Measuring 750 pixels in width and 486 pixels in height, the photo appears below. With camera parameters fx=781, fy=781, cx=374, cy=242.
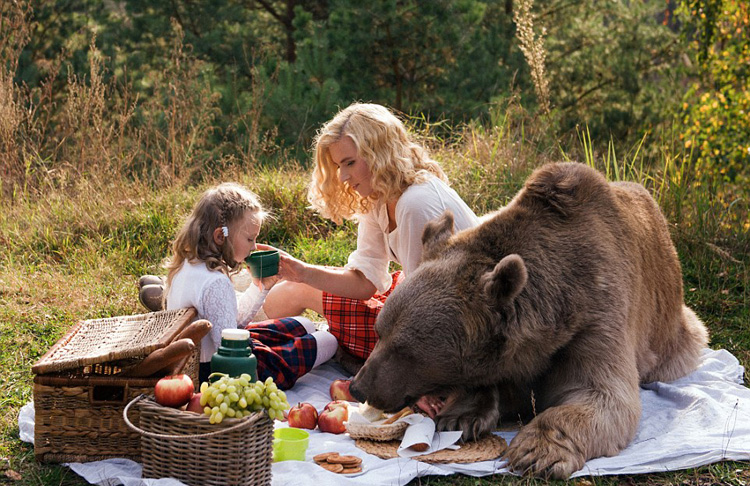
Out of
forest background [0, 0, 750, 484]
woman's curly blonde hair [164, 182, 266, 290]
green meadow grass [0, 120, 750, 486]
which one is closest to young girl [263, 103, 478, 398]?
woman's curly blonde hair [164, 182, 266, 290]

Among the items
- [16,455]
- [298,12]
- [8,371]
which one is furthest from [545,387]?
[298,12]

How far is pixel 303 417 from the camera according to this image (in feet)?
11.7

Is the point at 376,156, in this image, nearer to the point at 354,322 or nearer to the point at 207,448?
the point at 354,322

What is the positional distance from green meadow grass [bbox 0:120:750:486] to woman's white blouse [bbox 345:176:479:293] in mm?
1780

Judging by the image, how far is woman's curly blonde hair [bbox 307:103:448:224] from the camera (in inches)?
163

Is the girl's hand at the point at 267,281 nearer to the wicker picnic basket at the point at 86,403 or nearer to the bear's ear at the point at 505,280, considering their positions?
the wicker picnic basket at the point at 86,403

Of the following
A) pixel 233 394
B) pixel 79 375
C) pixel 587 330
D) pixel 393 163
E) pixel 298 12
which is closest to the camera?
pixel 233 394

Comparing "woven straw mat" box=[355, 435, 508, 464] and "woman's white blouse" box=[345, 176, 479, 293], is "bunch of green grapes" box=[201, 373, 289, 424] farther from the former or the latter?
"woman's white blouse" box=[345, 176, 479, 293]

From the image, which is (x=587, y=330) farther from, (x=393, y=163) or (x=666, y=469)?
(x=393, y=163)

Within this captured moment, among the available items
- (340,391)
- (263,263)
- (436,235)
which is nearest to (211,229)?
(263,263)

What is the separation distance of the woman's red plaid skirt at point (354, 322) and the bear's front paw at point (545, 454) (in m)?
1.34

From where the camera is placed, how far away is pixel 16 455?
10.8ft

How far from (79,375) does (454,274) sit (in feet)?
5.23

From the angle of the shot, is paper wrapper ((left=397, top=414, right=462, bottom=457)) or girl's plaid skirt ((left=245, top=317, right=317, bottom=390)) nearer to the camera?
paper wrapper ((left=397, top=414, right=462, bottom=457))
